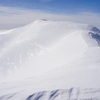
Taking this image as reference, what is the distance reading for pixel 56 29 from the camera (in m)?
48.4

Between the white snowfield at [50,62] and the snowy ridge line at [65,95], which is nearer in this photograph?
the snowy ridge line at [65,95]

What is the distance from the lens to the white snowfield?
16.9m

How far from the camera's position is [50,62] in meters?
35.5

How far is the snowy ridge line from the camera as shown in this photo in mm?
16031

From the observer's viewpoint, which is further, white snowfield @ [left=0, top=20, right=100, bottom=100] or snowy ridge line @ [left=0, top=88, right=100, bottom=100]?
white snowfield @ [left=0, top=20, right=100, bottom=100]

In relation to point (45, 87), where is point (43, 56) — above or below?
below

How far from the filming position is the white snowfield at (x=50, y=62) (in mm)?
16875

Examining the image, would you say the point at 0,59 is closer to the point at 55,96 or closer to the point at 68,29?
the point at 68,29

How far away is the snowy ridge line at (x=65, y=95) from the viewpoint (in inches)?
631

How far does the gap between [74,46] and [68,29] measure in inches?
418

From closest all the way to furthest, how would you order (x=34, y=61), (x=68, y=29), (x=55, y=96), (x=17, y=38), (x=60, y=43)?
(x=55, y=96) → (x=34, y=61) → (x=60, y=43) → (x=68, y=29) → (x=17, y=38)

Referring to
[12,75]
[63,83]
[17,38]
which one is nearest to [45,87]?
[63,83]

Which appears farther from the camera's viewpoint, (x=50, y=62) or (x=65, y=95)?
(x=50, y=62)

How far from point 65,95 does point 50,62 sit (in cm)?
1909
